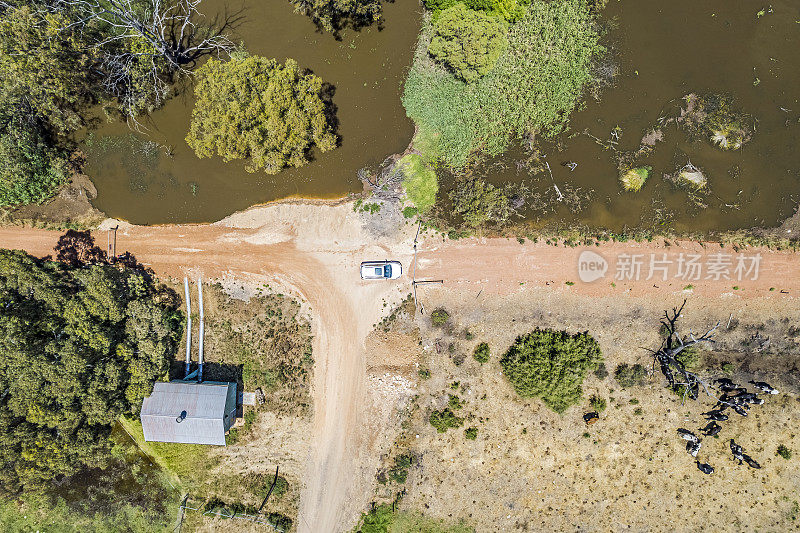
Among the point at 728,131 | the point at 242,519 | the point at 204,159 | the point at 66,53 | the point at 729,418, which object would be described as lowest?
the point at 242,519

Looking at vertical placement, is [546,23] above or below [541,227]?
above

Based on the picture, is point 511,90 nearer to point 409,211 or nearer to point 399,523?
point 409,211

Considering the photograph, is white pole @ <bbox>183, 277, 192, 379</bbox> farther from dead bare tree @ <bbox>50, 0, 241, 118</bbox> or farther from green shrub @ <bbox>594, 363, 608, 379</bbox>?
green shrub @ <bbox>594, 363, 608, 379</bbox>

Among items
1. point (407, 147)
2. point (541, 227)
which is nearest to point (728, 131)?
point (541, 227)

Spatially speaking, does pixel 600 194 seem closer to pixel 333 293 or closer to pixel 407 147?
pixel 407 147

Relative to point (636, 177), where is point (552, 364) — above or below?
below

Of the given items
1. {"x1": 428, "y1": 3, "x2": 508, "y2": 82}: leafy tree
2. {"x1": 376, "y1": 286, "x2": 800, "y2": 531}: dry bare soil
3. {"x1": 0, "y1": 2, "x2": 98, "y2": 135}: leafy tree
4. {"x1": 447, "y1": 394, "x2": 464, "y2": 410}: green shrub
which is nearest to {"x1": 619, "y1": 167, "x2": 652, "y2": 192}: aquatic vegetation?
{"x1": 376, "y1": 286, "x2": 800, "y2": 531}: dry bare soil

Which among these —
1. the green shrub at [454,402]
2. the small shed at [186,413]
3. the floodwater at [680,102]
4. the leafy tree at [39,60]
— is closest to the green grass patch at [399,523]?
the green shrub at [454,402]

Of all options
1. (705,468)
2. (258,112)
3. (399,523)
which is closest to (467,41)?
(258,112)
